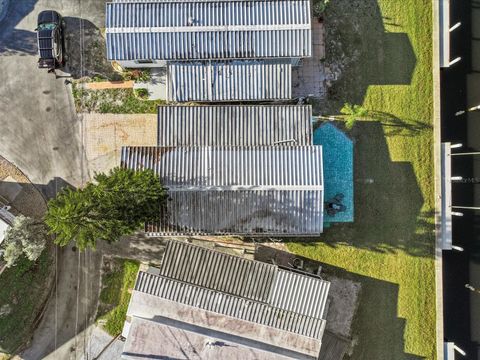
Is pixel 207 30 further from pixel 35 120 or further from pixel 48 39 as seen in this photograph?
pixel 35 120

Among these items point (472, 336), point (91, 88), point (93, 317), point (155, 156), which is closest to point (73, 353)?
point (93, 317)

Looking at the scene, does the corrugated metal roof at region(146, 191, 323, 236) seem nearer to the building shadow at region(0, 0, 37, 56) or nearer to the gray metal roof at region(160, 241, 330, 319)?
the gray metal roof at region(160, 241, 330, 319)

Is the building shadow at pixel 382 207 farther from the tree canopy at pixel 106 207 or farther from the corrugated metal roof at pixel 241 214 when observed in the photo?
the tree canopy at pixel 106 207

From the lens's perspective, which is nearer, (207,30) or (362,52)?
(207,30)

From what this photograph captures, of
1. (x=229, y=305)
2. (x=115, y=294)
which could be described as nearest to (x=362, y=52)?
(x=229, y=305)

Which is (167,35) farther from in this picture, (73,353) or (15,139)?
(73,353)
